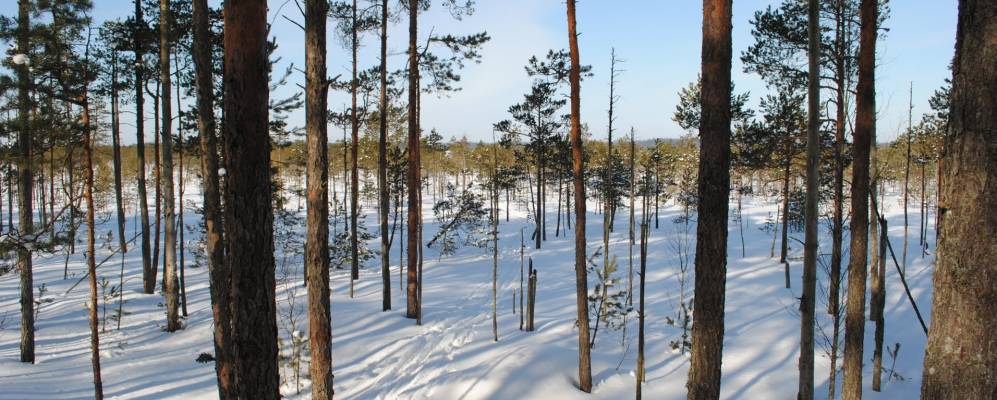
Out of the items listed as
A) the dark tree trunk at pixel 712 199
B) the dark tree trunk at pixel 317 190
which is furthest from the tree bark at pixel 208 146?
the dark tree trunk at pixel 712 199

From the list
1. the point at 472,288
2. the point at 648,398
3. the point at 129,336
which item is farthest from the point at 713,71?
the point at 472,288

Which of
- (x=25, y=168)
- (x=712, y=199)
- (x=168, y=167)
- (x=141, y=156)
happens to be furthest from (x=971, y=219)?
(x=141, y=156)

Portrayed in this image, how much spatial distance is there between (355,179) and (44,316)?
934 centimetres

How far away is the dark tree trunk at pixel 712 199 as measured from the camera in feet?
→ 15.8

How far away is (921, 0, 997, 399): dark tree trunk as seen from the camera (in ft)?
6.79

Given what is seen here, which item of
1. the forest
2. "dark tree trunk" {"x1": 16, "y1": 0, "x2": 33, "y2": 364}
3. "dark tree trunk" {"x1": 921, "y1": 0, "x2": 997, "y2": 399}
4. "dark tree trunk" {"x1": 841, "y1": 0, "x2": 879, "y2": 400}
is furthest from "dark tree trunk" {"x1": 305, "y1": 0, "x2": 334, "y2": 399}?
"dark tree trunk" {"x1": 841, "y1": 0, "x2": 879, "y2": 400}

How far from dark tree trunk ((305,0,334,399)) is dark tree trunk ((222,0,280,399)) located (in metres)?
2.22

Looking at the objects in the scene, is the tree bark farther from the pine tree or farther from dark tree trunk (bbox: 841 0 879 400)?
dark tree trunk (bbox: 841 0 879 400)

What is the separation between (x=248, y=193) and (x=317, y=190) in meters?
2.43

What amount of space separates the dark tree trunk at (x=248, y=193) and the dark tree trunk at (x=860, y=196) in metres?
8.37

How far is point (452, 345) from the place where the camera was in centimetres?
1210

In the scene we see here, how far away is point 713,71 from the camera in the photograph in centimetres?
482

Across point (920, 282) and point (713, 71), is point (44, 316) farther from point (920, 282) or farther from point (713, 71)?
point (920, 282)

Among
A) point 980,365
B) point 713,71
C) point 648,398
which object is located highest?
point 713,71
